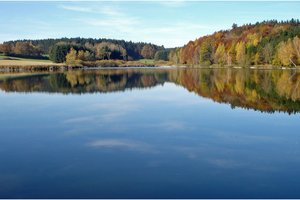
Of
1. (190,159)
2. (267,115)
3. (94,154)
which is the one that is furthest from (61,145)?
(267,115)

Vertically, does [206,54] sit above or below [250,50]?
below

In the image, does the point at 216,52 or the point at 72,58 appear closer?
the point at 216,52

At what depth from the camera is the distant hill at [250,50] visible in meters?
81.2

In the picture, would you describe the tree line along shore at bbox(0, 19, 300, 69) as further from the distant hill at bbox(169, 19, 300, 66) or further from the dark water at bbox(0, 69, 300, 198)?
the dark water at bbox(0, 69, 300, 198)

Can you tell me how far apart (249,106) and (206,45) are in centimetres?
10337

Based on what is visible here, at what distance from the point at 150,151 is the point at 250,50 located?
302ft

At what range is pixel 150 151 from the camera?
503 inches

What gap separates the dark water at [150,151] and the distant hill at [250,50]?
63.4 meters

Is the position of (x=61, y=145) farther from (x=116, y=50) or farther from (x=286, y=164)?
(x=116, y=50)

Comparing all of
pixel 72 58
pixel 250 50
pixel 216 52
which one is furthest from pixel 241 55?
pixel 72 58

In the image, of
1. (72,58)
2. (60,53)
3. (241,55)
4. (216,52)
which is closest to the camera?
(241,55)

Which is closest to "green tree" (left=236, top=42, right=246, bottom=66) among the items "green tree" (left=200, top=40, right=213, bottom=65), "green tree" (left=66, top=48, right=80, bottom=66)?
"green tree" (left=200, top=40, right=213, bottom=65)

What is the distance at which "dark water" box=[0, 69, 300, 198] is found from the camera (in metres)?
9.30

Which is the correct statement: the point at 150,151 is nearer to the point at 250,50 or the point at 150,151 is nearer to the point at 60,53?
the point at 250,50
